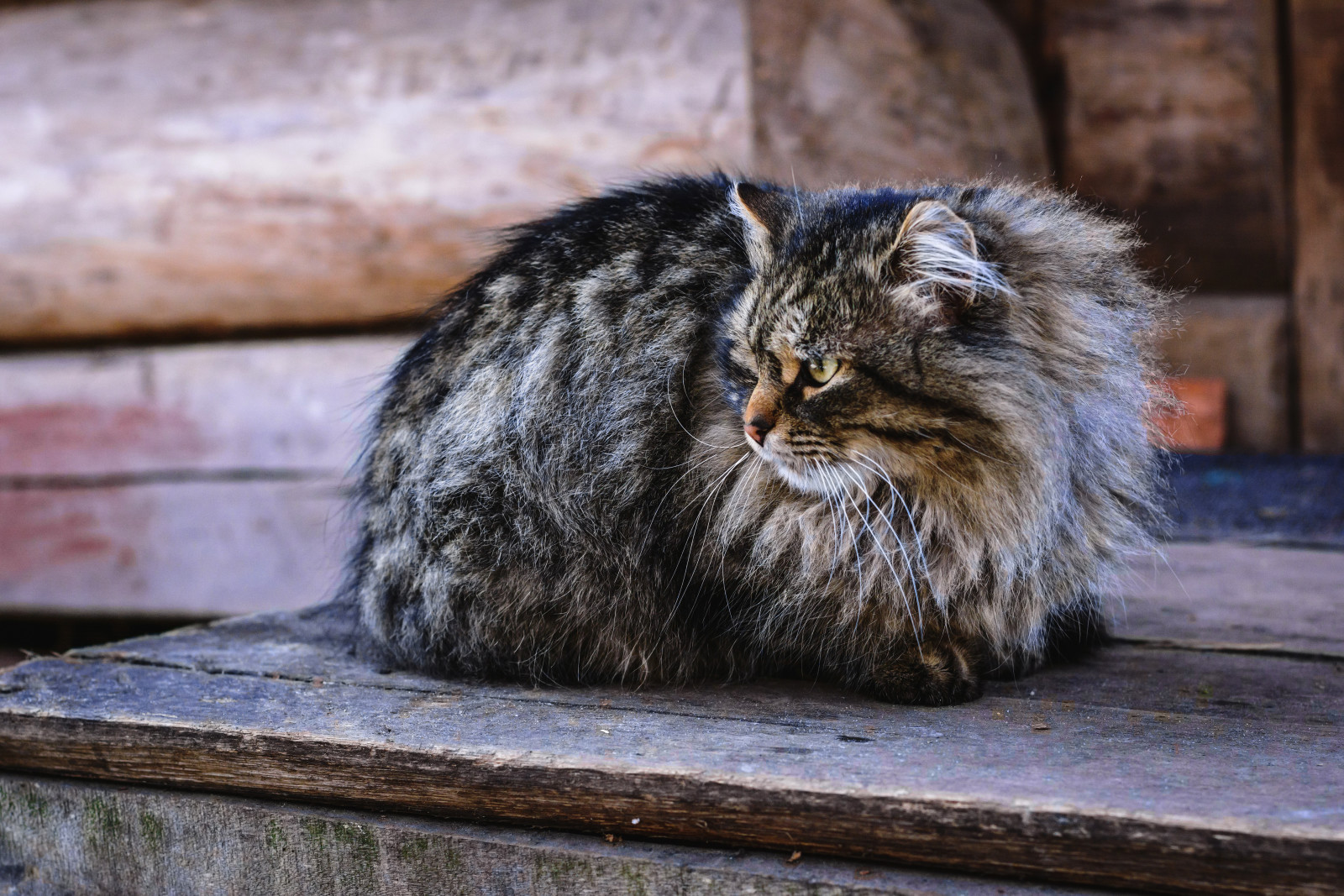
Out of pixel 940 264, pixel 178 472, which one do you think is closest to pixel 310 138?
pixel 178 472

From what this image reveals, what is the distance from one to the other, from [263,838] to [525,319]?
87 centimetres

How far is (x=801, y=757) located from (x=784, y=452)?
1.42 feet

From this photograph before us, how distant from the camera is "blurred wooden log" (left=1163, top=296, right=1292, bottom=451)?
13.0 ft

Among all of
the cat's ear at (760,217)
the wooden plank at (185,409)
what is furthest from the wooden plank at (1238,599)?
→ the wooden plank at (185,409)

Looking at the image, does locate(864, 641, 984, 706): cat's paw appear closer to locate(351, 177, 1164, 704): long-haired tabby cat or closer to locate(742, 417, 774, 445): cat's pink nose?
locate(351, 177, 1164, 704): long-haired tabby cat

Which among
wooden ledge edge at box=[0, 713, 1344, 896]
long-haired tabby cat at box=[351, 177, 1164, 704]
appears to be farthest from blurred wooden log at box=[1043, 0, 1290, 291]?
wooden ledge edge at box=[0, 713, 1344, 896]

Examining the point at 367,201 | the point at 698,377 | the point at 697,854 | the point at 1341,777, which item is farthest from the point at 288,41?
the point at 1341,777

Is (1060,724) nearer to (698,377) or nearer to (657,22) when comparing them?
(698,377)

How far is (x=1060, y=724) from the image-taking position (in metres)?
1.45

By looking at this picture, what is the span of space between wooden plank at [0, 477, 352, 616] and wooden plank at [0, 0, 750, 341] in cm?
56

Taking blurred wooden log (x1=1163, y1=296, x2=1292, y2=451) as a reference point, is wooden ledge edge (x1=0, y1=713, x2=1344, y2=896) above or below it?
below

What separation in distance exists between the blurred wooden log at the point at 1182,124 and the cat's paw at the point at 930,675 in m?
2.73

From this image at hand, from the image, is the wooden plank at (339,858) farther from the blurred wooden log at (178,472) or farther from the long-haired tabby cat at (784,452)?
the blurred wooden log at (178,472)

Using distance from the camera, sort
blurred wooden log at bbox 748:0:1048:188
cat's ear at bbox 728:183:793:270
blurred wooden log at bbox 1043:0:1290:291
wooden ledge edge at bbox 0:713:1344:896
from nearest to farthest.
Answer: wooden ledge edge at bbox 0:713:1344:896, cat's ear at bbox 728:183:793:270, blurred wooden log at bbox 748:0:1048:188, blurred wooden log at bbox 1043:0:1290:291
